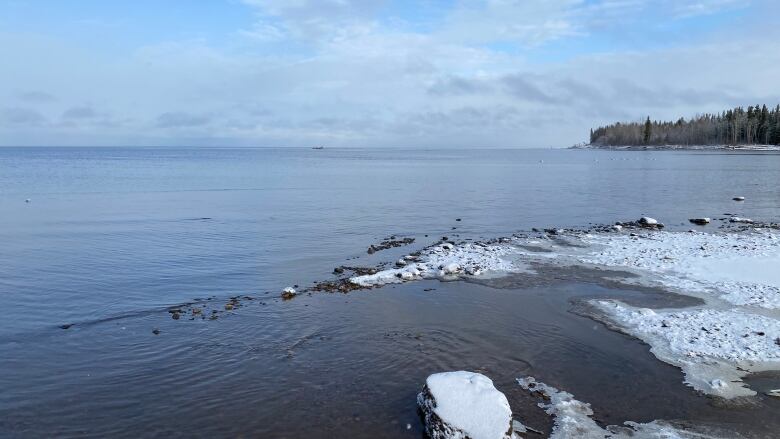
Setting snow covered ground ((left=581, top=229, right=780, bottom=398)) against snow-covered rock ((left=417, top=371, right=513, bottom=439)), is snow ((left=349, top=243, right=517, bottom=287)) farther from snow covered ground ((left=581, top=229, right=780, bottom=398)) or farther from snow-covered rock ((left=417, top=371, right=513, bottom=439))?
snow-covered rock ((left=417, top=371, right=513, bottom=439))

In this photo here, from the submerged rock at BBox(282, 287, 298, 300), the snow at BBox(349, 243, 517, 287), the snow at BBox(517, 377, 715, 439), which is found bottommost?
the snow at BBox(517, 377, 715, 439)

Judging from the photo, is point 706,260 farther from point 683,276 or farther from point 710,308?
point 710,308

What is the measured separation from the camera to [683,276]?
74.6ft

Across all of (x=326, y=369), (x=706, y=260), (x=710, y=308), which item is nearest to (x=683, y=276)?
(x=706, y=260)

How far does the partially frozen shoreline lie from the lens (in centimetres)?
1455

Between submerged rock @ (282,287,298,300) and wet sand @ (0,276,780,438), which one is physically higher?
submerged rock @ (282,287,298,300)

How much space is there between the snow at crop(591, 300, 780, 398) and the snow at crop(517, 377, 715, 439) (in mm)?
2379

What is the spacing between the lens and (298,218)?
4247 cm

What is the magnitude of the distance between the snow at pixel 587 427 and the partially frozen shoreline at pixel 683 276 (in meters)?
2.37

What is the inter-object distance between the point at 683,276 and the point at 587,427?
1430 cm

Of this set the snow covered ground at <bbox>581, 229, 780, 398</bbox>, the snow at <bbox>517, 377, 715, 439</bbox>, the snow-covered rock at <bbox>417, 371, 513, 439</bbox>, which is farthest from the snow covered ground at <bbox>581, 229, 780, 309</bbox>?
the snow-covered rock at <bbox>417, 371, 513, 439</bbox>

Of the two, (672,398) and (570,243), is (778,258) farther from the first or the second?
(672,398)

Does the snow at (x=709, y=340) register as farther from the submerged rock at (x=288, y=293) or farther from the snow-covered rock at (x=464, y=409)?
the submerged rock at (x=288, y=293)

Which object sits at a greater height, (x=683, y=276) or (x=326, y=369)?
(x=683, y=276)
